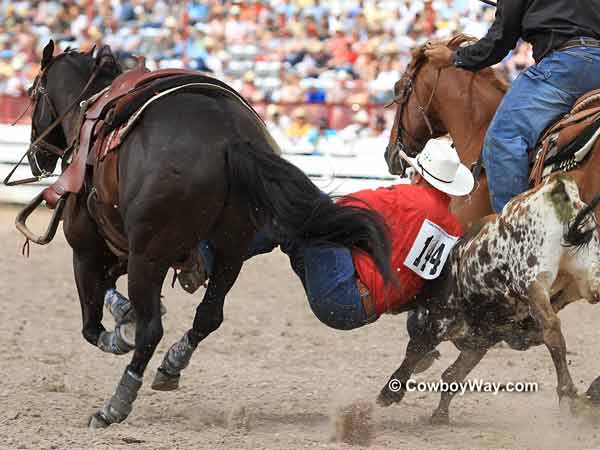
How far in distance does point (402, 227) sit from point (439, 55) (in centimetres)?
Answer: 150

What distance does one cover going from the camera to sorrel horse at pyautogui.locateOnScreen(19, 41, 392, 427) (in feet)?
15.2

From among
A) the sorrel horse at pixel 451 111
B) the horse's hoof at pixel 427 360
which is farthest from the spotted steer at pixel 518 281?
the sorrel horse at pixel 451 111

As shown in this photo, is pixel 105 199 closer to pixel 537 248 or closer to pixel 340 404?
pixel 340 404

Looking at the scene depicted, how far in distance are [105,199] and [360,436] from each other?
1.54 metres

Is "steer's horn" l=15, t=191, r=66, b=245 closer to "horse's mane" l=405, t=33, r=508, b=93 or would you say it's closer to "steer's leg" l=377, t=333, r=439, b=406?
"steer's leg" l=377, t=333, r=439, b=406

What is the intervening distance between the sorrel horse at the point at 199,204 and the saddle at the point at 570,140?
0.91m

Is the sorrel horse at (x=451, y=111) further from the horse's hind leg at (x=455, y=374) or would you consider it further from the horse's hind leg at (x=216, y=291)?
the horse's hind leg at (x=216, y=291)

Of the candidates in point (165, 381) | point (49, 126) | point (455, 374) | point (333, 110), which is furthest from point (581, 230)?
point (333, 110)

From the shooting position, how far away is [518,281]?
4652mm

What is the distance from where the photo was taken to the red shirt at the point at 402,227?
4816mm

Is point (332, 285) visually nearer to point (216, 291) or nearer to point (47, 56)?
point (216, 291)

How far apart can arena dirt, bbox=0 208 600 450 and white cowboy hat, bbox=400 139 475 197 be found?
1069mm

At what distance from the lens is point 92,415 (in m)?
5.08

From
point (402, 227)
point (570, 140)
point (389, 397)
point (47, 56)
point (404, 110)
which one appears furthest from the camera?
point (404, 110)
